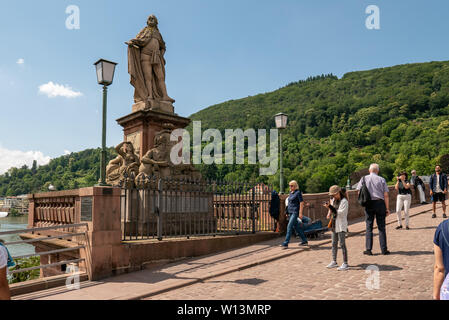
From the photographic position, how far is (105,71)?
23.8 ft

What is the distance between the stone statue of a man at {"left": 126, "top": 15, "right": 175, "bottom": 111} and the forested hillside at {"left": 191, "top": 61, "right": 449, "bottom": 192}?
6915 cm

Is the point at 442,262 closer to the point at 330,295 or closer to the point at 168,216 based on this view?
the point at 330,295

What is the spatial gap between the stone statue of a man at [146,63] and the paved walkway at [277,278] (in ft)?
18.3

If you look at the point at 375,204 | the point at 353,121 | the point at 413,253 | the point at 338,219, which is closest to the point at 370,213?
the point at 375,204

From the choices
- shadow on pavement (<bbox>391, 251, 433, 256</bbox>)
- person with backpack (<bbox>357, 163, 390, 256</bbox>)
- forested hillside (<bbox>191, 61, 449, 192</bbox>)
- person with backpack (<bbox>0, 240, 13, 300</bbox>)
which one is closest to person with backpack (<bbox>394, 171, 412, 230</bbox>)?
shadow on pavement (<bbox>391, 251, 433, 256</bbox>)

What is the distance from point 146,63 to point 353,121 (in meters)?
125

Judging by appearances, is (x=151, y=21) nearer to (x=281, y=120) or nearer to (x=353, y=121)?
(x=281, y=120)

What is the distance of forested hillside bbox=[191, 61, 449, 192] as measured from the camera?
318 feet

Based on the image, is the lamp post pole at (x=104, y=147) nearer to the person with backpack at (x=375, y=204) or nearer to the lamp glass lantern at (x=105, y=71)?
the lamp glass lantern at (x=105, y=71)

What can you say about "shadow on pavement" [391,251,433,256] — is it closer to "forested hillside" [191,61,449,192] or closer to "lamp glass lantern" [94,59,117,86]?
"lamp glass lantern" [94,59,117,86]

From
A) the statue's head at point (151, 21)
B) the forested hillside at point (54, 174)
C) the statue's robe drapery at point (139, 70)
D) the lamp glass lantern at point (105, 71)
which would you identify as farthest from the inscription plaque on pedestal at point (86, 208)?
the forested hillside at point (54, 174)
